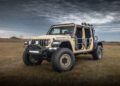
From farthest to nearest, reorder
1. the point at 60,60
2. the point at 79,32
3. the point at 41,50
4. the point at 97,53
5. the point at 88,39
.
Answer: the point at 97,53
the point at 88,39
the point at 79,32
the point at 41,50
the point at 60,60

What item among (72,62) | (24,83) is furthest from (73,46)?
(24,83)

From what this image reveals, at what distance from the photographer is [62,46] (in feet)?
34.7

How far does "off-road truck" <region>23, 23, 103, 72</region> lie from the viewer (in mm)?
9750

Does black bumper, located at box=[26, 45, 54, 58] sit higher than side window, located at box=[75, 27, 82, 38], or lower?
lower

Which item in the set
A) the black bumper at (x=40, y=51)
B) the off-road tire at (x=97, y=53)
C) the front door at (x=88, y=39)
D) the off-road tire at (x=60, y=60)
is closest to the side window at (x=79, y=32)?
the front door at (x=88, y=39)

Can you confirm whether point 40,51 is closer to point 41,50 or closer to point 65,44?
point 41,50

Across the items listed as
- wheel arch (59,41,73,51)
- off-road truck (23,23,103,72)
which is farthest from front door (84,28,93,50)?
wheel arch (59,41,73,51)

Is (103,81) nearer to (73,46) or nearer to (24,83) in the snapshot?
(24,83)

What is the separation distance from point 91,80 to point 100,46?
270 inches

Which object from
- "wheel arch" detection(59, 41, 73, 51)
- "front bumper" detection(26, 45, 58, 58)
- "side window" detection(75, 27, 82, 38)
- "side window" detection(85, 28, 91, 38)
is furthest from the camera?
"side window" detection(85, 28, 91, 38)

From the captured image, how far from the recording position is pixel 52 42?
33.2ft

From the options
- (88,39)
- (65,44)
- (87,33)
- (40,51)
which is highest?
(87,33)

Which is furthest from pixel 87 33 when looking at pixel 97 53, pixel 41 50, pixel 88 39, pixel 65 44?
pixel 41 50

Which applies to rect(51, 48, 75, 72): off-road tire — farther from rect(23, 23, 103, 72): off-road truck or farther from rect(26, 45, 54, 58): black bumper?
rect(26, 45, 54, 58): black bumper
